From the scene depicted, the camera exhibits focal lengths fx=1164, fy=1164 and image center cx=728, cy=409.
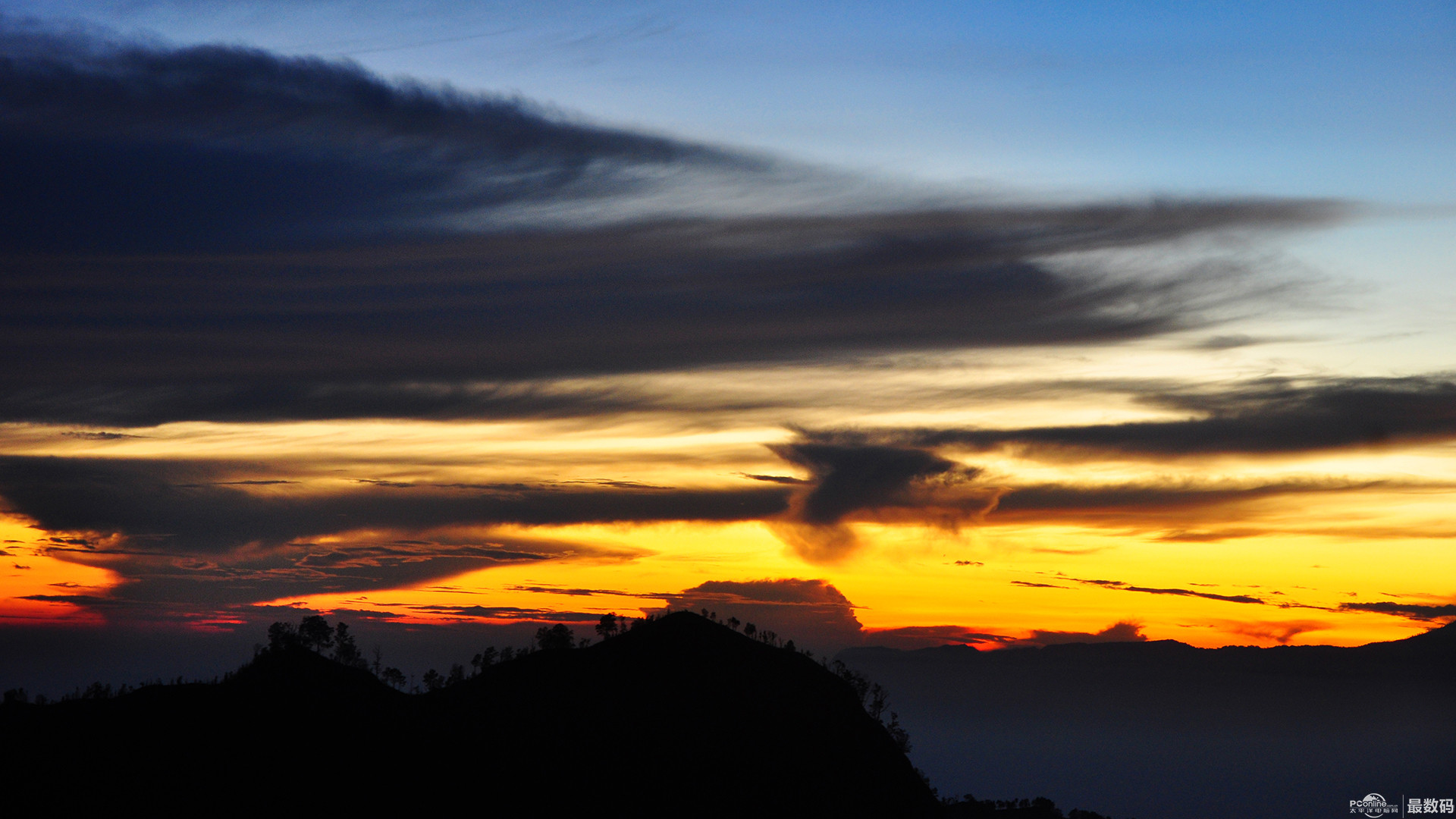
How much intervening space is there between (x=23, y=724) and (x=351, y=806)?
105 feet

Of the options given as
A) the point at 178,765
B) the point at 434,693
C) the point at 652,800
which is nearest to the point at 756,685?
the point at 652,800

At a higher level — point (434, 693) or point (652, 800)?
point (434, 693)

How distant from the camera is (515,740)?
14125 cm

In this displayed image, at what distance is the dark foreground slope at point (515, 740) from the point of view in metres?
113

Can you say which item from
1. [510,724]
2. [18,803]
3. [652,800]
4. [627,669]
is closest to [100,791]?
[18,803]

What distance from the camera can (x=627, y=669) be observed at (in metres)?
165

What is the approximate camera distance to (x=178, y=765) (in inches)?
4446

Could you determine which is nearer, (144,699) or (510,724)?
(144,699)

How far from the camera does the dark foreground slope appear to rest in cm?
11294

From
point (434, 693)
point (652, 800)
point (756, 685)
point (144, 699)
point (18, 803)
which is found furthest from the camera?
point (756, 685)

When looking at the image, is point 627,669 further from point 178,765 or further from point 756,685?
point 178,765

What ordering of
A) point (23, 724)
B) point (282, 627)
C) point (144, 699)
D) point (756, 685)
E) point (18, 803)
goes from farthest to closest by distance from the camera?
1. point (282, 627)
2. point (756, 685)
3. point (144, 699)
4. point (23, 724)
5. point (18, 803)

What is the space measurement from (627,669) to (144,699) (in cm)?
6405

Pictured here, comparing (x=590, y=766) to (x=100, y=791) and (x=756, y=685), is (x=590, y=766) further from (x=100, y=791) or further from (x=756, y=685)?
(x=100, y=791)
